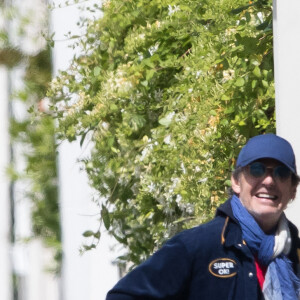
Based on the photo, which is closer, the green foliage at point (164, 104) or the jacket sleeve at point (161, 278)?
the jacket sleeve at point (161, 278)

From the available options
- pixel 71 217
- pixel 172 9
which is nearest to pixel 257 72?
pixel 172 9

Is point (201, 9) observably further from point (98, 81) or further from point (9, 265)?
point (9, 265)

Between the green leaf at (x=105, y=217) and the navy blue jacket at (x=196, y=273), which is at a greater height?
the green leaf at (x=105, y=217)

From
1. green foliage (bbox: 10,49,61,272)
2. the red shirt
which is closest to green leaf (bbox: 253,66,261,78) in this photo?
green foliage (bbox: 10,49,61,272)

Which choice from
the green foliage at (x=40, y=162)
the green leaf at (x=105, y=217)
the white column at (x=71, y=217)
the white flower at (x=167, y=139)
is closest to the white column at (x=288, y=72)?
the green foliage at (x=40, y=162)

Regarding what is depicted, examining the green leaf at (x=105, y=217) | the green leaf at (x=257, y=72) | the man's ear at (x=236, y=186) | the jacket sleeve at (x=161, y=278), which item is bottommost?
the jacket sleeve at (x=161, y=278)

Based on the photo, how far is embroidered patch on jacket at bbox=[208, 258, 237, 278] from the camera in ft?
8.95

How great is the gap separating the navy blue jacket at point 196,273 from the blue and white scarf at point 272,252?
3 cm

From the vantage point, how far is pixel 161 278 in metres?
2.70

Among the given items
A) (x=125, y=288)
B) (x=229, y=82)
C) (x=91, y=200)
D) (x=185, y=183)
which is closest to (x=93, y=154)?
(x=91, y=200)

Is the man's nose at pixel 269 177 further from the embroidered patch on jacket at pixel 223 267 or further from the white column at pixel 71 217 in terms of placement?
the white column at pixel 71 217

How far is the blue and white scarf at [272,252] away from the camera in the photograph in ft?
9.05

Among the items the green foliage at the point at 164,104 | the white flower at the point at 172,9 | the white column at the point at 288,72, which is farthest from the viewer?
the white flower at the point at 172,9

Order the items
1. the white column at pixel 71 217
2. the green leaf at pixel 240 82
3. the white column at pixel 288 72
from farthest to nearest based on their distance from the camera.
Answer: the green leaf at pixel 240 82 < the white column at pixel 288 72 < the white column at pixel 71 217
